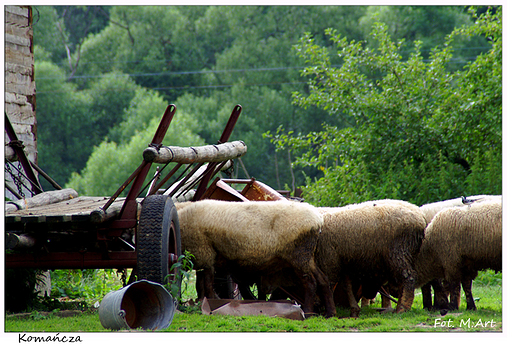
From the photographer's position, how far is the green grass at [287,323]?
5.56 meters

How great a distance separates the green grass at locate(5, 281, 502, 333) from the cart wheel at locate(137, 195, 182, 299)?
1.75ft

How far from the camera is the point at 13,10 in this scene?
905 cm

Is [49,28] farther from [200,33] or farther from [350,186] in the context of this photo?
[350,186]

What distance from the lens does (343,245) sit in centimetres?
723

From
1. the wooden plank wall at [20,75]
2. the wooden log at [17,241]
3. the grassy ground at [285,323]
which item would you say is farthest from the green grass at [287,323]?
the wooden plank wall at [20,75]

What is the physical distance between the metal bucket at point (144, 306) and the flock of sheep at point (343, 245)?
1290 millimetres

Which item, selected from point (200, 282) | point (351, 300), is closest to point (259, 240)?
point (200, 282)

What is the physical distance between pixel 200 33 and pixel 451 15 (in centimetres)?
1923

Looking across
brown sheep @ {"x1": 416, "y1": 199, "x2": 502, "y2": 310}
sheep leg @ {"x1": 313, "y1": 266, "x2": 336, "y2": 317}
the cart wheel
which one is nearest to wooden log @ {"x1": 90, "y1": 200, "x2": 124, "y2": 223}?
the cart wheel

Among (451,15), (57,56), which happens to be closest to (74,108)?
(57,56)

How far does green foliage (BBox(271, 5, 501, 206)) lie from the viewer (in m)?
12.8

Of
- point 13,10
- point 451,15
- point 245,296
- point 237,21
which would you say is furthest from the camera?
point 237,21

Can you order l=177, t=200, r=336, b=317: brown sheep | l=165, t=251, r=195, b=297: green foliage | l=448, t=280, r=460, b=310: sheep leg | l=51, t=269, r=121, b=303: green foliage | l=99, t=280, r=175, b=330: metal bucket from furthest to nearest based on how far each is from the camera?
l=51, t=269, r=121, b=303: green foliage, l=448, t=280, r=460, b=310: sheep leg, l=177, t=200, r=336, b=317: brown sheep, l=165, t=251, r=195, b=297: green foliage, l=99, t=280, r=175, b=330: metal bucket

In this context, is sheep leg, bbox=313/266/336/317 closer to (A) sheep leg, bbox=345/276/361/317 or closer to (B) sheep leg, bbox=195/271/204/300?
(A) sheep leg, bbox=345/276/361/317
